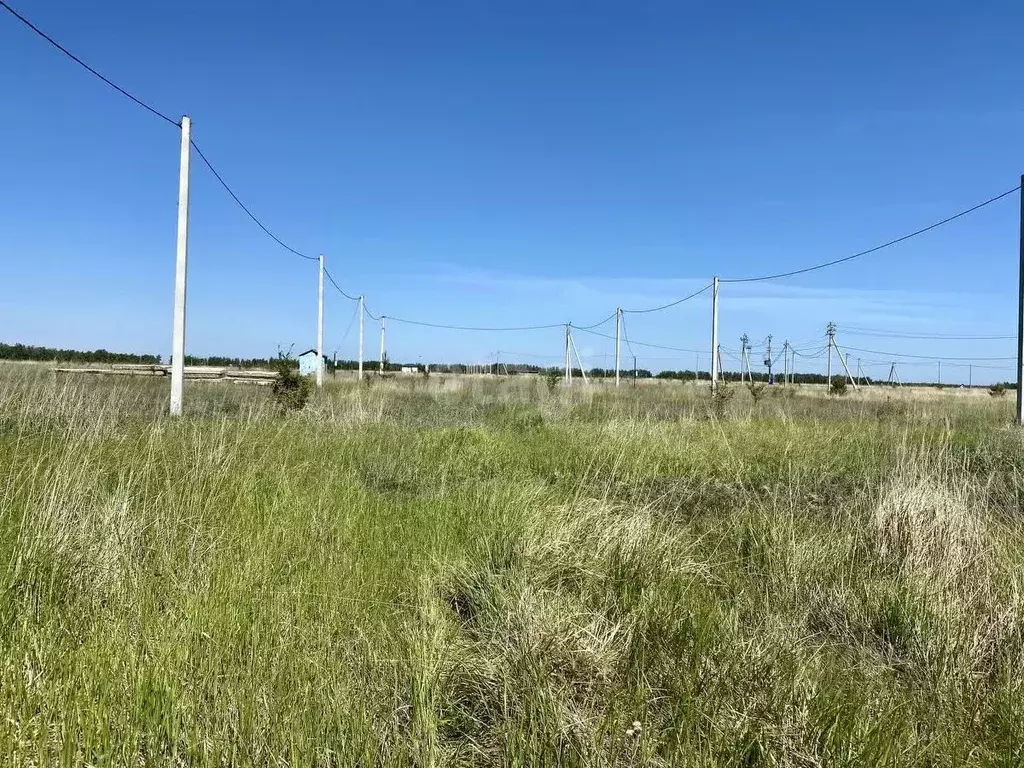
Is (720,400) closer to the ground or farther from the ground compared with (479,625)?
farther from the ground

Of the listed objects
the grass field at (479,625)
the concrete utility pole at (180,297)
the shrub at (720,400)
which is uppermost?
the concrete utility pole at (180,297)

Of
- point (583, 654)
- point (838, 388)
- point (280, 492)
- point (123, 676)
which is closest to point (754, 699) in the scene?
point (583, 654)

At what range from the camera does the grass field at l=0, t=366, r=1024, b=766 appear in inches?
74.2

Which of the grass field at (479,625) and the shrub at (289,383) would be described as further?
the shrub at (289,383)

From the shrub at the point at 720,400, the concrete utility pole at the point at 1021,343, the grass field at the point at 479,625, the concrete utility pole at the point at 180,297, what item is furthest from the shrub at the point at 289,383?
the concrete utility pole at the point at 1021,343

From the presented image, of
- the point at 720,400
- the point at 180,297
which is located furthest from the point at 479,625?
the point at 720,400

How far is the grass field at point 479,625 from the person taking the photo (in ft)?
6.18

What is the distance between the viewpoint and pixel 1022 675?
2.52 meters

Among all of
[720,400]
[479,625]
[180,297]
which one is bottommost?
[479,625]

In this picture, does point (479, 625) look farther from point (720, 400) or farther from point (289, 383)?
point (720, 400)

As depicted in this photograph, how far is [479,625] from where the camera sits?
2887 millimetres

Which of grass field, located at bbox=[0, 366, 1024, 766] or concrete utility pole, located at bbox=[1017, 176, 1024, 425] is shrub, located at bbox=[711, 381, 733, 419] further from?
grass field, located at bbox=[0, 366, 1024, 766]

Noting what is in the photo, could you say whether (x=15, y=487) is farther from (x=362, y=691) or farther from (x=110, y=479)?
(x=362, y=691)

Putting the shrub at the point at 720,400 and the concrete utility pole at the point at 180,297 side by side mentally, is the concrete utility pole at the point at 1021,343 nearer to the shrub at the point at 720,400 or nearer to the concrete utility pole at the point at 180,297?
the shrub at the point at 720,400
